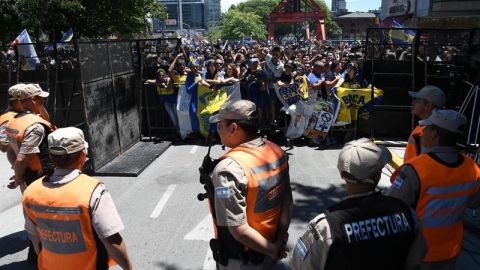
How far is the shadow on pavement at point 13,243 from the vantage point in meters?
4.81

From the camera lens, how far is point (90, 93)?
7492 mm

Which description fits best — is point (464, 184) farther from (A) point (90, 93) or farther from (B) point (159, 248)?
(A) point (90, 93)

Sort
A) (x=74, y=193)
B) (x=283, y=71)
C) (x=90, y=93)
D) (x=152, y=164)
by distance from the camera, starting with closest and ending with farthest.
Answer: (x=74, y=193), (x=90, y=93), (x=152, y=164), (x=283, y=71)

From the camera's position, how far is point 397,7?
Answer: 104 feet

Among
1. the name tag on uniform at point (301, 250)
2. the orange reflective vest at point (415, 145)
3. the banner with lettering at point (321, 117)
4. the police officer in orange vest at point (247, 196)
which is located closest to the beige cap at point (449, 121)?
the orange reflective vest at point (415, 145)

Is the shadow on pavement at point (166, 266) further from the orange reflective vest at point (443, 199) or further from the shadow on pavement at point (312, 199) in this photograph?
the orange reflective vest at point (443, 199)

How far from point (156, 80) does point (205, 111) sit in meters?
1.51

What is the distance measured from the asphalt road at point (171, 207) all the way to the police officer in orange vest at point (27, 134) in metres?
1.18

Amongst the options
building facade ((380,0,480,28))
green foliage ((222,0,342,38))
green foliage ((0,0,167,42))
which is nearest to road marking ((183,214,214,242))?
green foliage ((0,0,167,42))

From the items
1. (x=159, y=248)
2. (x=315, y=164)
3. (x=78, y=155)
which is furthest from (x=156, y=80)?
(x=78, y=155)

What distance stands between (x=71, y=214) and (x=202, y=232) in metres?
2.95

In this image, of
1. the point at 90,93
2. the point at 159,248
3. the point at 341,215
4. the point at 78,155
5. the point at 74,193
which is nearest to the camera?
the point at 341,215

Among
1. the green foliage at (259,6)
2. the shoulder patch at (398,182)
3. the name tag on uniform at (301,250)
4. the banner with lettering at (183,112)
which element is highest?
the green foliage at (259,6)

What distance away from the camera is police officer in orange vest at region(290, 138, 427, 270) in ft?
6.02
